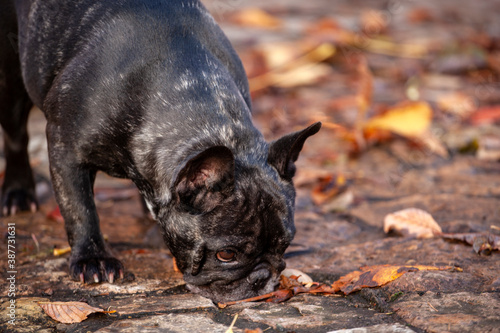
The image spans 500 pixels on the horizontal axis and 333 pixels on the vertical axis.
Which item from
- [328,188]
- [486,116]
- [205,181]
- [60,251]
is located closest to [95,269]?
[60,251]

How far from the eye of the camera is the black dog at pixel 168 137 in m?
3.46

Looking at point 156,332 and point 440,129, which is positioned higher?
point 156,332

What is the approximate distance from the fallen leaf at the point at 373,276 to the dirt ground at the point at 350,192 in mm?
50

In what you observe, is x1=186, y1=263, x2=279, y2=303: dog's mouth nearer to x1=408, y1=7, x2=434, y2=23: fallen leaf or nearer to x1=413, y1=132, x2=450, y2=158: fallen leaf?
x1=413, y1=132, x2=450, y2=158: fallen leaf

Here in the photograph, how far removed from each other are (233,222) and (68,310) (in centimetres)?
105

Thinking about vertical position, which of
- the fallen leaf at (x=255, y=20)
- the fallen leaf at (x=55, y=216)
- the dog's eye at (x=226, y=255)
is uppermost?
the fallen leaf at (x=255, y=20)

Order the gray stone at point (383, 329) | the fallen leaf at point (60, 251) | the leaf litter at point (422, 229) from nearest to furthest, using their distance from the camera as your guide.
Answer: the gray stone at point (383, 329)
the leaf litter at point (422, 229)
the fallen leaf at point (60, 251)

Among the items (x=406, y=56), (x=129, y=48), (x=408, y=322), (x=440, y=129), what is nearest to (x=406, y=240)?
(x=408, y=322)

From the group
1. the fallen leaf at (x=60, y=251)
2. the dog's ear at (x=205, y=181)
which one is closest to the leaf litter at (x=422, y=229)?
the dog's ear at (x=205, y=181)

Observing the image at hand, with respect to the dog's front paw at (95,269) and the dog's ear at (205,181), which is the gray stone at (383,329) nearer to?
the dog's ear at (205,181)

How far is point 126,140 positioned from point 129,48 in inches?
24.5

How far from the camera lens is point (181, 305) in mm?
3453

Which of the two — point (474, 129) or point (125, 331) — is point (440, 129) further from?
point (125, 331)

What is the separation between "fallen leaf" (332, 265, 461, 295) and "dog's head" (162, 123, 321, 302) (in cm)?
41
